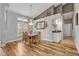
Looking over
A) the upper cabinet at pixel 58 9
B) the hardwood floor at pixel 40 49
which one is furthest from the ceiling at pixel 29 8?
the hardwood floor at pixel 40 49

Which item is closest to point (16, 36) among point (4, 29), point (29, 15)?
point (4, 29)

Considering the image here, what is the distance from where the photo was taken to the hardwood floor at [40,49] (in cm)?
197

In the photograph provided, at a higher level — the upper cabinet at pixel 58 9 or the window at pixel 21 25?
the upper cabinet at pixel 58 9

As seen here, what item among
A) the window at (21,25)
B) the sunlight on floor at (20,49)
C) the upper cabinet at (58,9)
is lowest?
the sunlight on floor at (20,49)

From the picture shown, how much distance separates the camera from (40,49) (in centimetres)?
201

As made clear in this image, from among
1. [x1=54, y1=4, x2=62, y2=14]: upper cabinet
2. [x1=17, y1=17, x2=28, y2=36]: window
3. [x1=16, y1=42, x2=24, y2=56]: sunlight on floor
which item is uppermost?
[x1=54, y1=4, x2=62, y2=14]: upper cabinet

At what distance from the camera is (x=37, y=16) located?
2.00 metres

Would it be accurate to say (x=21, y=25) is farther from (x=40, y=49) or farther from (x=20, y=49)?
(x=40, y=49)

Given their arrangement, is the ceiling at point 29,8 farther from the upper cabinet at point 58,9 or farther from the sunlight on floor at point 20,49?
the sunlight on floor at point 20,49

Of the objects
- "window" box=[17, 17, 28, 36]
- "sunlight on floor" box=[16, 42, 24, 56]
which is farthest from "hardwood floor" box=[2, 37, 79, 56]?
"window" box=[17, 17, 28, 36]

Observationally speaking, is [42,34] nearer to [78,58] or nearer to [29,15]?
[29,15]

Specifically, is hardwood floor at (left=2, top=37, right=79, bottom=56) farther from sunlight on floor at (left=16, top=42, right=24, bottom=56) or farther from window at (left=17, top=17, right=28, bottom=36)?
window at (left=17, top=17, right=28, bottom=36)

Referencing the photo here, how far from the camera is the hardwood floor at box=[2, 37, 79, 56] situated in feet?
6.48

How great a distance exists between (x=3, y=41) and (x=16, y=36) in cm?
22
